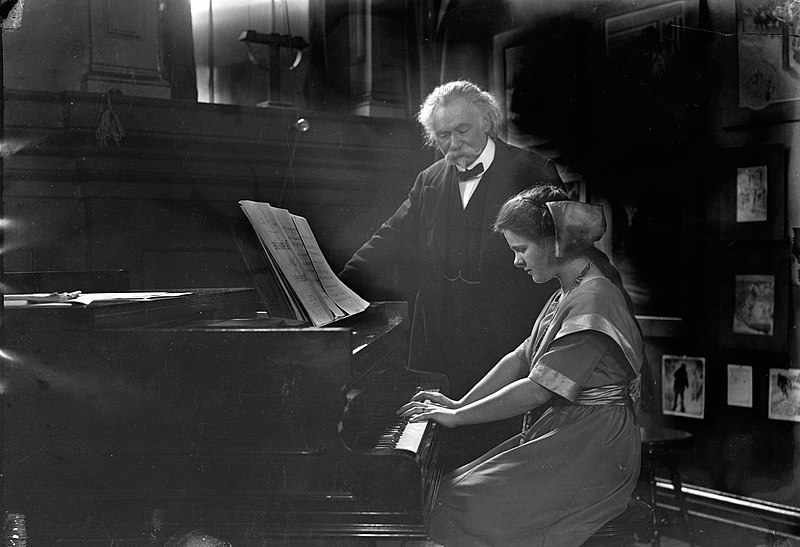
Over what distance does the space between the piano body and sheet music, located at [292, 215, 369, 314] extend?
43 cm

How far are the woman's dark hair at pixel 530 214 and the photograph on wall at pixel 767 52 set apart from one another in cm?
85

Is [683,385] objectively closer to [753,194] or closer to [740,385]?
[740,385]

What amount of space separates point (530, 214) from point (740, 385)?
4.24 feet

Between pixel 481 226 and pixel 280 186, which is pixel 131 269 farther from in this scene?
pixel 481 226

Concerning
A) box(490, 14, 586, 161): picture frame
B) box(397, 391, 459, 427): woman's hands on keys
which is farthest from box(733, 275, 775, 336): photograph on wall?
box(397, 391, 459, 427): woman's hands on keys

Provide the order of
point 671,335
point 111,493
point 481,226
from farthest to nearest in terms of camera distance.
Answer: point 671,335
point 481,226
point 111,493

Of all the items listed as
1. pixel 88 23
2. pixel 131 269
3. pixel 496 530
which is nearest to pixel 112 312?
pixel 131 269

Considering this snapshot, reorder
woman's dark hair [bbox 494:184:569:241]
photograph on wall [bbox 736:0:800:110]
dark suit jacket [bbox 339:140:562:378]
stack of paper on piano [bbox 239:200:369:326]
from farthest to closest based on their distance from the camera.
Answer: photograph on wall [bbox 736:0:800:110] → dark suit jacket [bbox 339:140:562:378] → woman's dark hair [bbox 494:184:569:241] → stack of paper on piano [bbox 239:200:369:326]

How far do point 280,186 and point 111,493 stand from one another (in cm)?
121

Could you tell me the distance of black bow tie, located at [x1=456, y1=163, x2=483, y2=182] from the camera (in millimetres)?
2396

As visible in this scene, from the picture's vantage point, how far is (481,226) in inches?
94.1

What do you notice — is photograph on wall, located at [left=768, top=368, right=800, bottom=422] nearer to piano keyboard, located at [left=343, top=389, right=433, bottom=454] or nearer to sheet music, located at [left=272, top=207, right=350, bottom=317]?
piano keyboard, located at [left=343, top=389, right=433, bottom=454]

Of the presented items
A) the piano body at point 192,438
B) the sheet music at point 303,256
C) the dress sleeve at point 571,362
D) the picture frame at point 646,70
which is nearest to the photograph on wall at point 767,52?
the picture frame at point 646,70

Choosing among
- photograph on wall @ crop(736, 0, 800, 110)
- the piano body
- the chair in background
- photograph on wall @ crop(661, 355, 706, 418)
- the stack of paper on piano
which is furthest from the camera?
photograph on wall @ crop(661, 355, 706, 418)
